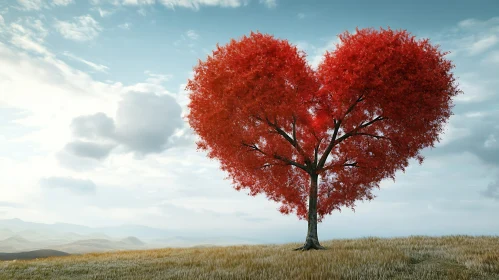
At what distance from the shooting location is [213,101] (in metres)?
25.8

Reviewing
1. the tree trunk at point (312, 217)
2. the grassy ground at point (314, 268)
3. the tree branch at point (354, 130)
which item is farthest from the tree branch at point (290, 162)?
the grassy ground at point (314, 268)

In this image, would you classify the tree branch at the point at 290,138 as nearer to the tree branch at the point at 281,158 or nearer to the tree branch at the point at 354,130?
the tree branch at the point at 281,158

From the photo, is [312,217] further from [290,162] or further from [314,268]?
[314,268]

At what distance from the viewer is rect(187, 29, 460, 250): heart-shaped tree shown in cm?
2478

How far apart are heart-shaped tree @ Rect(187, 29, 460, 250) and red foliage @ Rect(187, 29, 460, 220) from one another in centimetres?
6

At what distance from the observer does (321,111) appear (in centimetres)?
2786

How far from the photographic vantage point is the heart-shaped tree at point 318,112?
2478 centimetres

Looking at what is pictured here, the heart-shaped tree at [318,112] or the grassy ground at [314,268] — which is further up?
the heart-shaped tree at [318,112]

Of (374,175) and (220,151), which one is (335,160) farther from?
(220,151)

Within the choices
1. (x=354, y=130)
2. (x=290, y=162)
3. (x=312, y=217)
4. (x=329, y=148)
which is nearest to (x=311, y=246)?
(x=312, y=217)

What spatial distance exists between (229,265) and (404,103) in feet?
47.1

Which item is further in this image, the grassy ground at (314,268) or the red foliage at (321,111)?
the red foliage at (321,111)

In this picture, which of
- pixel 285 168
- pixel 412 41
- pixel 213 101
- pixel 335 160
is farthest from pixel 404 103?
pixel 213 101

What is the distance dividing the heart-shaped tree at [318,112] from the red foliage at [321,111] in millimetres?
65
